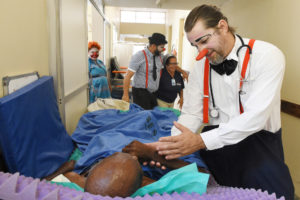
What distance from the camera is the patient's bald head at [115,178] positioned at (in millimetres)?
869

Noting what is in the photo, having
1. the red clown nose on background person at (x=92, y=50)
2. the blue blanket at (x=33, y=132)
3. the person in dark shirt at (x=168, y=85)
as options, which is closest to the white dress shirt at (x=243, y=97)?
the blue blanket at (x=33, y=132)

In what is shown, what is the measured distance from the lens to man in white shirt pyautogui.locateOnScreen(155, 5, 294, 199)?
118 cm

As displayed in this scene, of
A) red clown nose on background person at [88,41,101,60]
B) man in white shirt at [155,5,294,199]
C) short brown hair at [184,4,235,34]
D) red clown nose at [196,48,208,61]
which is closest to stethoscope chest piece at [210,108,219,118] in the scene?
man in white shirt at [155,5,294,199]

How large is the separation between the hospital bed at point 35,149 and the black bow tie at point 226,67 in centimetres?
66

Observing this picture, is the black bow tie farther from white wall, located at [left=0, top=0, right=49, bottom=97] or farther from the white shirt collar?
white wall, located at [left=0, top=0, right=49, bottom=97]

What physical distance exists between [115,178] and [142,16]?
45.4 ft

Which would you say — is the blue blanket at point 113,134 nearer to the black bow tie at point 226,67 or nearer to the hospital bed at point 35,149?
the hospital bed at point 35,149

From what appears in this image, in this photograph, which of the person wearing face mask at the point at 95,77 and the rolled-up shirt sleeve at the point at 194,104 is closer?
the rolled-up shirt sleeve at the point at 194,104

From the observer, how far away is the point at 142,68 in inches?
125

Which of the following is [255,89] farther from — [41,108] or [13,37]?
[13,37]

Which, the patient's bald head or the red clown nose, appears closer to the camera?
the patient's bald head

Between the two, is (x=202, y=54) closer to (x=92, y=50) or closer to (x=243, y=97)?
(x=243, y=97)

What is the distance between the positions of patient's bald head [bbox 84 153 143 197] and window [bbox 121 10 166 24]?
13043mm

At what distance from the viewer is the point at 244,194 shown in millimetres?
879
